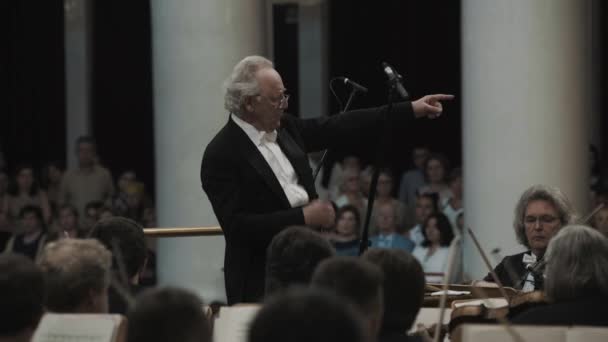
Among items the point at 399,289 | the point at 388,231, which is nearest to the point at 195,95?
the point at 388,231

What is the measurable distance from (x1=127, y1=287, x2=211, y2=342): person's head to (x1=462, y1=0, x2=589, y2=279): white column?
4.45 m

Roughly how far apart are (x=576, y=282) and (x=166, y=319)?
1.72 metres

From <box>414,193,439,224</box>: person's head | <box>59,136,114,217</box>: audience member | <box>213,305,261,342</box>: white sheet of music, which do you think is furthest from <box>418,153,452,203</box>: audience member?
<box>213,305,261,342</box>: white sheet of music

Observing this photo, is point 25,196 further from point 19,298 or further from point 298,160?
point 19,298

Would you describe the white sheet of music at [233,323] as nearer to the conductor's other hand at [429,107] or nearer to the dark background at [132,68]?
the conductor's other hand at [429,107]

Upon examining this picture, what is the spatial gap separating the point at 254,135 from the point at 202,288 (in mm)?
2732

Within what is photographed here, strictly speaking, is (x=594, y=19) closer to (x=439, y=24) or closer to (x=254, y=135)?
(x=439, y=24)

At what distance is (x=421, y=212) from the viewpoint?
9.73m

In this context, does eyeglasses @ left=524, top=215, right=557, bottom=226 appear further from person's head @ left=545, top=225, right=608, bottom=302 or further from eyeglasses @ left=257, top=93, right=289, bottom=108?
person's head @ left=545, top=225, right=608, bottom=302

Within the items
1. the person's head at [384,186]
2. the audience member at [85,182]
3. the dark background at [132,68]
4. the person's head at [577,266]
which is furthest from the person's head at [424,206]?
the person's head at [577,266]

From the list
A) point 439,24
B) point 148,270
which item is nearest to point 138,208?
point 148,270

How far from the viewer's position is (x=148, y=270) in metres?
10.9

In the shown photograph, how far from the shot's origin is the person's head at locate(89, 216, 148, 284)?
470cm

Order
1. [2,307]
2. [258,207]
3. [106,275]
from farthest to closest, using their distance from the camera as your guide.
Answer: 1. [258,207]
2. [106,275]
3. [2,307]
